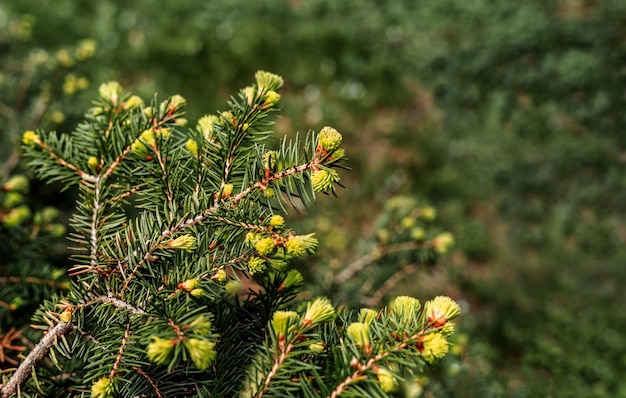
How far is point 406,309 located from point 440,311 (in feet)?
0.21

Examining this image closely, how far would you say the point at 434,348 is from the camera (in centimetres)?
86

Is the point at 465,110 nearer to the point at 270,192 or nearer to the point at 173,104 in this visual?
the point at 173,104

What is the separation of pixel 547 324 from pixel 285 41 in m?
2.98

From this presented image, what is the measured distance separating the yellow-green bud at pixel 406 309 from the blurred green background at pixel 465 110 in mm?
1964

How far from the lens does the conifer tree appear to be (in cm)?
88

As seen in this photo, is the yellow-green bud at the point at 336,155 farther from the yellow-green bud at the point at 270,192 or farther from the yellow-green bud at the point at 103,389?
the yellow-green bud at the point at 103,389

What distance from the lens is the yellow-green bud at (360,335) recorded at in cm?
88

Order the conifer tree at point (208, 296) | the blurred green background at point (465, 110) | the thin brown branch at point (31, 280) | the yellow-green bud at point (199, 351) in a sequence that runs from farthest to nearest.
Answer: the blurred green background at point (465, 110)
the thin brown branch at point (31, 280)
the conifer tree at point (208, 296)
the yellow-green bud at point (199, 351)

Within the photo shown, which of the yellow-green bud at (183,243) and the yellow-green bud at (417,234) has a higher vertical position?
the yellow-green bud at (417,234)

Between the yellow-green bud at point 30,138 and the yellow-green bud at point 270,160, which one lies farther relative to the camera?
the yellow-green bud at point 30,138

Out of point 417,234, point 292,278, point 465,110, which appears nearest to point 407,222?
point 417,234

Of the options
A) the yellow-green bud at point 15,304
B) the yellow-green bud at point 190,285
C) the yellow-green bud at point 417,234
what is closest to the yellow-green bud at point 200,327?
the yellow-green bud at point 190,285

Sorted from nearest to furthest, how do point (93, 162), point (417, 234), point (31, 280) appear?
point (93, 162) < point (31, 280) < point (417, 234)

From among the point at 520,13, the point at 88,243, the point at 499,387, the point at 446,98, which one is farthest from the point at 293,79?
the point at 88,243
